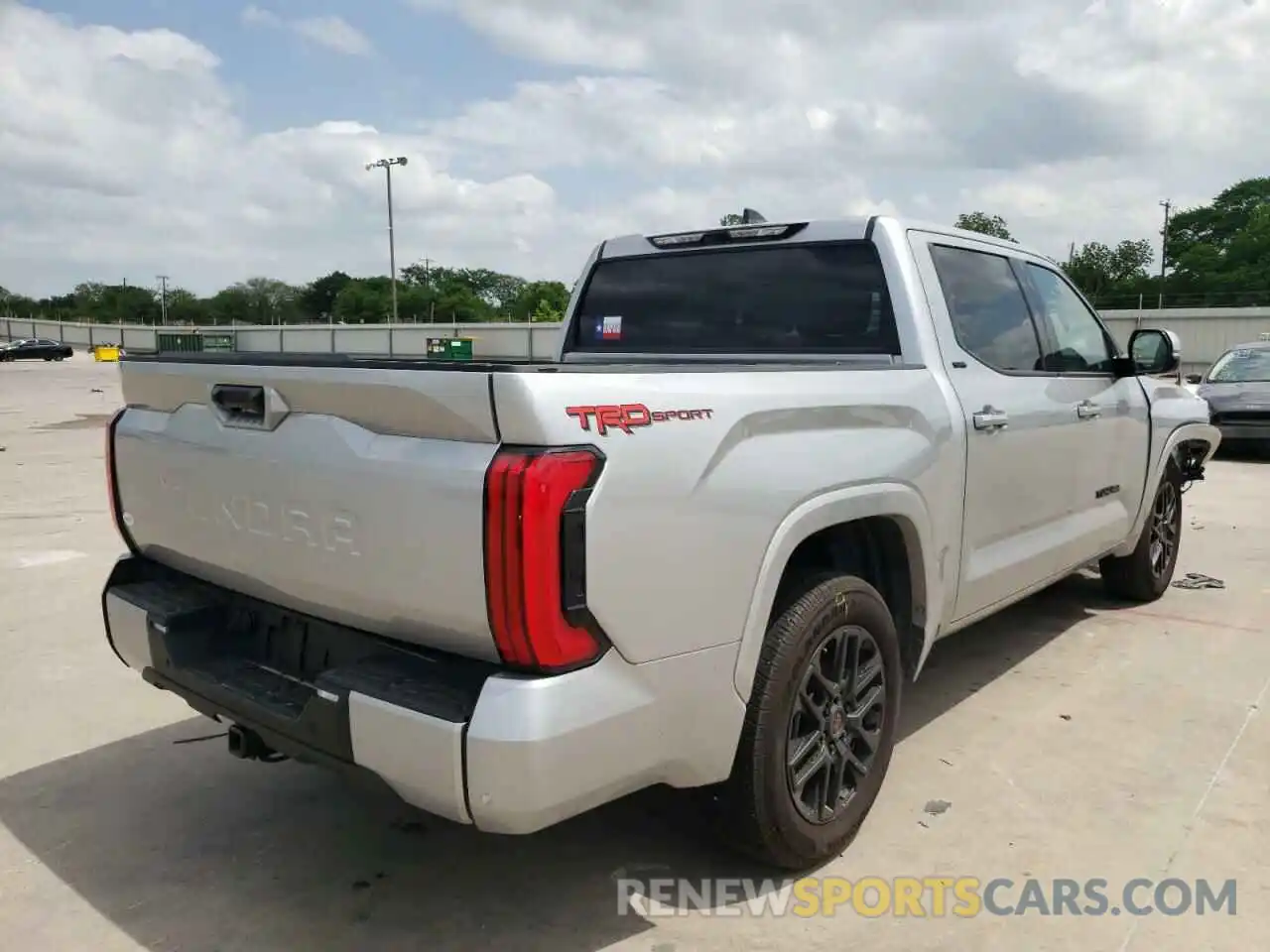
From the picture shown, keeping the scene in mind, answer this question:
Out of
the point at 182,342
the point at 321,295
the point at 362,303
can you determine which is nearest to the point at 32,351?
the point at 182,342

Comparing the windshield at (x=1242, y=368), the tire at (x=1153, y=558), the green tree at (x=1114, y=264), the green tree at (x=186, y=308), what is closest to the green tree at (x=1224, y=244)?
the green tree at (x=1114, y=264)

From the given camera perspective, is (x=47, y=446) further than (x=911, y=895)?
Yes

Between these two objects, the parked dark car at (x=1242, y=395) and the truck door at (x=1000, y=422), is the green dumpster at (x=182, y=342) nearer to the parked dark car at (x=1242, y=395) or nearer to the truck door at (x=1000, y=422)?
the truck door at (x=1000, y=422)

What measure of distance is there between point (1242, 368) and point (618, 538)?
14.3m

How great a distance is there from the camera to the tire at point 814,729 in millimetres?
2676

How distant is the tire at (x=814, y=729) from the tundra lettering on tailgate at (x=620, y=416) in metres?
0.74

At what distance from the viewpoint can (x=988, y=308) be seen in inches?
159

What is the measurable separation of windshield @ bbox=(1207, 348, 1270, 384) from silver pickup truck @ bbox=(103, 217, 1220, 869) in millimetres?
11321

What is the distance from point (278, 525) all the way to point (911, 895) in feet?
6.59

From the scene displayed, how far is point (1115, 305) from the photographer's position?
53656mm

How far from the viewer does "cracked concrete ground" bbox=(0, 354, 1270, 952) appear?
2715 mm

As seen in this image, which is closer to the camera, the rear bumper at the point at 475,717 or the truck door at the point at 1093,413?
the rear bumper at the point at 475,717

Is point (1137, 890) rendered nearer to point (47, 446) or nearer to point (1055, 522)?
point (1055, 522)

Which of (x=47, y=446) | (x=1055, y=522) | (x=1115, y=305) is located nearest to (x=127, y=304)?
(x=1115, y=305)
